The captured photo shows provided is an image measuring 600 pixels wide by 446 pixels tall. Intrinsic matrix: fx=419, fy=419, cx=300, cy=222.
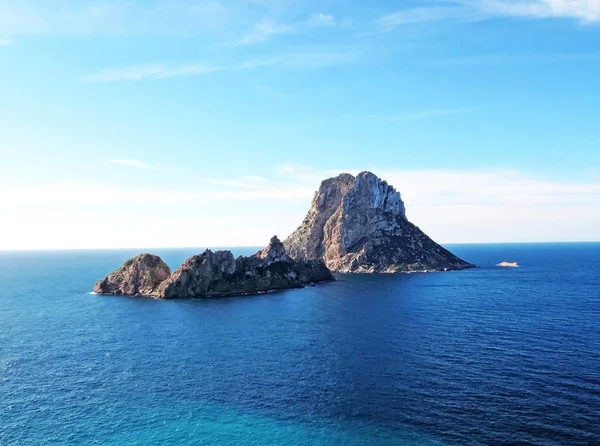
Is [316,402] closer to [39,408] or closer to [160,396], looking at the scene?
[160,396]

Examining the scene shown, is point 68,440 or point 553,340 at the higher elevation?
point 553,340

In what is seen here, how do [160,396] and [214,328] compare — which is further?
[214,328]

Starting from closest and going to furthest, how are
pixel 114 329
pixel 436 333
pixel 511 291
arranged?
1. pixel 436 333
2. pixel 114 329
3. pixel 511 291

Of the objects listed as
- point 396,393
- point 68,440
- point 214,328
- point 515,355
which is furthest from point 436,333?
point 68,440

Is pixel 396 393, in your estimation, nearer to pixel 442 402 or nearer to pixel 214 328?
pixel 442 402

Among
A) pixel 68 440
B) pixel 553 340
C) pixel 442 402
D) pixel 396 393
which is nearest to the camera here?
pixel 68 440

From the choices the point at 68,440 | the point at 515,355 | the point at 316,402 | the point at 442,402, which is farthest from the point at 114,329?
the point at 515,355
